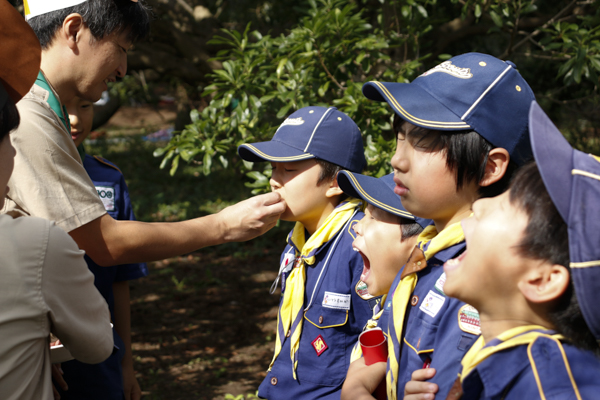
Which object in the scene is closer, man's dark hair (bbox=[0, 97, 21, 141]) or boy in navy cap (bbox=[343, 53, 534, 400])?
man's dark hair (bbox=[0, 97, 21, 141])

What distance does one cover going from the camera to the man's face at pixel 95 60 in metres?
2.27

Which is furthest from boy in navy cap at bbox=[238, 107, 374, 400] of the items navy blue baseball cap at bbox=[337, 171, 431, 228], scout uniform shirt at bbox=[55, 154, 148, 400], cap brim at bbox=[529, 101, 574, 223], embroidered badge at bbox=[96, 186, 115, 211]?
cap brim at bbox=[529, 101, 574, 223]

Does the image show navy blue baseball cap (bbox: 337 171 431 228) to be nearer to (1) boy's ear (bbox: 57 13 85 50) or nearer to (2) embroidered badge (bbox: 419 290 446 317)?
(2) embroidered badge (bbox: 419 290 446 317)

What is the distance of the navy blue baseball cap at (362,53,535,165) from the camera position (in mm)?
1619

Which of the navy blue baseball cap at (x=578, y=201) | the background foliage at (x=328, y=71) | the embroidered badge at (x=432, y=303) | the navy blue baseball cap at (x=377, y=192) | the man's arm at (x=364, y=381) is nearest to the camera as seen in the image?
the navy blue baseball cap at (x=578, y=201)

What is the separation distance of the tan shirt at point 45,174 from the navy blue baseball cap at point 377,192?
3.42 feet

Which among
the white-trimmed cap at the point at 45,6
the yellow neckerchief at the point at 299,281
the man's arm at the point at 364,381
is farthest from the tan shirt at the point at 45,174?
the man's arm at the point at 364,381

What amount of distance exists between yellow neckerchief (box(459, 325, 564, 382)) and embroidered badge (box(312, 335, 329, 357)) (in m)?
1.01

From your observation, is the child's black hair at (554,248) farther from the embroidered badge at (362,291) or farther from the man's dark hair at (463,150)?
the embroidered badge at (362,291)

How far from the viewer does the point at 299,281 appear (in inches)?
95.9

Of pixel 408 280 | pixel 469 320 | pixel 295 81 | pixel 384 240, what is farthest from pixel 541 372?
pixel 295 81

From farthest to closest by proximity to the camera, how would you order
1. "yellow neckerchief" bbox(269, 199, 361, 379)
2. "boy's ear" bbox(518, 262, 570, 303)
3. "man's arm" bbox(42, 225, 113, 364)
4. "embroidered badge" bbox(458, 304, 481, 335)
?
"yellow neckerchief" bbox(269, 199, 361, 379)
"embroidered badge" bbox(458, 304, 481, 335)
"man's arm" bbox(42, 225, 113, 364)
"boy's ear" bbox(518, 262, 570, 303)

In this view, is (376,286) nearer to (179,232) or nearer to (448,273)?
(448,273)

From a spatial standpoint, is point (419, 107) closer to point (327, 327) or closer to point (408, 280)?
point (408, 280)
